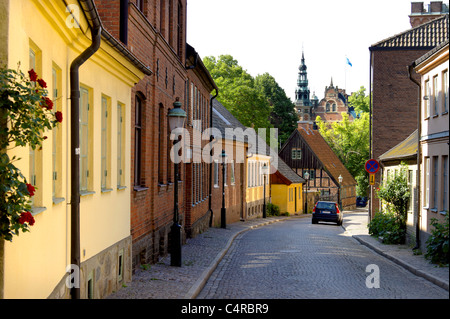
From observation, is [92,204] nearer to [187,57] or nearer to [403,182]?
[187,57]

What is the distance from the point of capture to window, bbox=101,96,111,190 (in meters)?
10.3

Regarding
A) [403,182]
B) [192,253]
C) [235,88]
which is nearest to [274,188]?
[235,88]

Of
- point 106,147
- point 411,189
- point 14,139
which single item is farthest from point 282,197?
point 14,139

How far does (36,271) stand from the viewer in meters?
6.23

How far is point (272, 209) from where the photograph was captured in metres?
52.0

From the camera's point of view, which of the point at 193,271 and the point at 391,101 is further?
the point at 391,101

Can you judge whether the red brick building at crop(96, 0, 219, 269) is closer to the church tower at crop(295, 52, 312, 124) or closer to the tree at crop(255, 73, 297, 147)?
the tree at crop(255, 73, 297, 147)

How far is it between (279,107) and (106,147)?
216 ft

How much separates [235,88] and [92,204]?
161ft

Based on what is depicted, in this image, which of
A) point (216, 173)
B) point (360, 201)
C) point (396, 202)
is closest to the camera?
point (396, 202)

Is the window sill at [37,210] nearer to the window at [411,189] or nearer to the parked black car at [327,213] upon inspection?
the window at [411,189]

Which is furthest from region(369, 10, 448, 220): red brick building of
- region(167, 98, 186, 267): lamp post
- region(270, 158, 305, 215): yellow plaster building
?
region(167, 98, 186, 267): lamp post

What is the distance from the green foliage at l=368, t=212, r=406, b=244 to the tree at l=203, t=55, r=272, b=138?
102 feet

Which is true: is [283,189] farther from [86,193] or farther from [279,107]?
[86,193]
